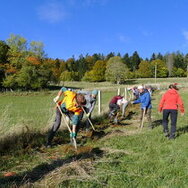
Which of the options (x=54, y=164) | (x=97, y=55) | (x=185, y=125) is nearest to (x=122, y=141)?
(x=54, y=164)

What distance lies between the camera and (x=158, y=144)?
7391 millimetres

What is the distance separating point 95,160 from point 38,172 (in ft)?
4.15

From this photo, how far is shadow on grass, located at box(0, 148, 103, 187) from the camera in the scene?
451cm

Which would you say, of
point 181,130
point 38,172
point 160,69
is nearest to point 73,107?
point 38,172

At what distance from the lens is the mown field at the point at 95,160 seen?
14.8 feet

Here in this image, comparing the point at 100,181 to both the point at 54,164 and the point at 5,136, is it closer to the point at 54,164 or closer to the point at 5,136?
the point at 54,164

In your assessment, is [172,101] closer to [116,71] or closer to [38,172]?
[38,172]

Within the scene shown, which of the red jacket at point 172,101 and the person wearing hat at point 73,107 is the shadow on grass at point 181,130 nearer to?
the red jacket at point 172,101

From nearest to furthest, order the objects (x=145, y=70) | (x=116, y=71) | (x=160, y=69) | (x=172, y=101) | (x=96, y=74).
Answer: (x=172, y=101) → (x=116, y=71) → (x=96, y=74) → (x=145, y=70) → (x=160, y=69)

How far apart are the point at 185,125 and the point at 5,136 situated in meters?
7.23

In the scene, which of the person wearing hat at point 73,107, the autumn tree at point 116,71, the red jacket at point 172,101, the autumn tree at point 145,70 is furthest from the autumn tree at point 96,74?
the person wearing hat at point 73,107

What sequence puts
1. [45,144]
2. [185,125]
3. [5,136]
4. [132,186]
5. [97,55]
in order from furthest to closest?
1. [97,55]
2. [185,125]
3. [45,144]
4. [5,136]
5. [132,186]

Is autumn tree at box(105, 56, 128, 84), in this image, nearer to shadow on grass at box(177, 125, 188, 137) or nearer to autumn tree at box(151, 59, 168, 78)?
autumn tree at box(151, 59, 168, 78)

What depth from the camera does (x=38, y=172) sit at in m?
5.17
